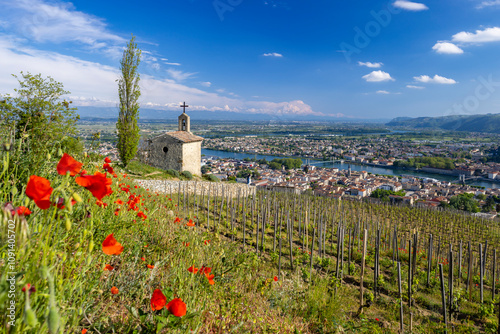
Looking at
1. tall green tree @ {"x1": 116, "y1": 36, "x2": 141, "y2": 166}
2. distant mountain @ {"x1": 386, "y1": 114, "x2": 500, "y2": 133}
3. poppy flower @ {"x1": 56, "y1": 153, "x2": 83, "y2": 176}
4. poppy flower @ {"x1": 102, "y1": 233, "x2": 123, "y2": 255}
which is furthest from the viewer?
distant mountain @ {"x1": 386, "y1": 114, "x2": 500, "y2": 133}

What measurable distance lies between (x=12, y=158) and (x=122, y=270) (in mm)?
1117

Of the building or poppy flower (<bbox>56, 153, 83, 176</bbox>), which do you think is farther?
the building

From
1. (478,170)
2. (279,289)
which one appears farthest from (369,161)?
(279,289)

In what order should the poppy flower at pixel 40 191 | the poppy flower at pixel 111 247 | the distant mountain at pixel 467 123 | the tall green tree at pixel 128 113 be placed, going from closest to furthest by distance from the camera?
1. the poppy flower at pixel 40 191
2. the poppy flower at pixel 111 247
3. the tall green tree at pixel 128 113
4. the distant mountain at pixel 467 123

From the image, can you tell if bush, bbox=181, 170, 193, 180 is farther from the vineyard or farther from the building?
the vineyard

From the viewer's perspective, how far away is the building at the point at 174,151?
17.2m

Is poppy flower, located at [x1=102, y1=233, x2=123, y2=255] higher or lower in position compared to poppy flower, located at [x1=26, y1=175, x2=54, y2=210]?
lower

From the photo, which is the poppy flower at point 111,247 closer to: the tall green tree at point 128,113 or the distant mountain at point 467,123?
the tall green tree at point 128,113

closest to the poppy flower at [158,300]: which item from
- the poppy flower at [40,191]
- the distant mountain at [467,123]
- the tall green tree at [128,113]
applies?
the poppy flower at [40,191]

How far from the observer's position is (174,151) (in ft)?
56.6

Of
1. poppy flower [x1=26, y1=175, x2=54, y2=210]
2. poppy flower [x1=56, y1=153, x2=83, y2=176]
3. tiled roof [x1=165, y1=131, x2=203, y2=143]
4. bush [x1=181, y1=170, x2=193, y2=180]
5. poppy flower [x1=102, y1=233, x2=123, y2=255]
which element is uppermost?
tiled roof [x1=165, y1=131, x2=203, y2=143]

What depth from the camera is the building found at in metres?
17.2

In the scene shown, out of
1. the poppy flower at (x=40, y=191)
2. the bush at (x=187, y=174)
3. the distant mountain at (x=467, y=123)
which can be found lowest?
the bush at (x=187, y=174)

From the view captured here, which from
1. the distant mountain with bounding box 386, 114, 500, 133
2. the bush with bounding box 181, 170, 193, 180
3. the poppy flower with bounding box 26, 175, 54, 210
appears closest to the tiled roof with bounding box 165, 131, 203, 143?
the bush with bounding box 181, 170, 193, 180
